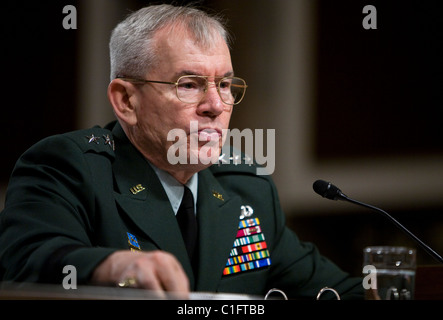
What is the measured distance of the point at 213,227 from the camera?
2033mm

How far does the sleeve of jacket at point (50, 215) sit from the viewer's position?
1395mm

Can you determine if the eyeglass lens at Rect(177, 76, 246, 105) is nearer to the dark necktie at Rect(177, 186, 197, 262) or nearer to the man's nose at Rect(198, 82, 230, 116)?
the man's nose at Rect(198, 82, 230, 116)

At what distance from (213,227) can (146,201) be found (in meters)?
0.26

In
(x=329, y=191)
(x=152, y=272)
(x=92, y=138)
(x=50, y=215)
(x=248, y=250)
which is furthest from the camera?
(x=248, y=250)

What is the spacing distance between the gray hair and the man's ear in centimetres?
4

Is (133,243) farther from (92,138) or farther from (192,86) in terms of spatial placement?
(192,86)

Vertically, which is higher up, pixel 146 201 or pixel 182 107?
pixel 182 107

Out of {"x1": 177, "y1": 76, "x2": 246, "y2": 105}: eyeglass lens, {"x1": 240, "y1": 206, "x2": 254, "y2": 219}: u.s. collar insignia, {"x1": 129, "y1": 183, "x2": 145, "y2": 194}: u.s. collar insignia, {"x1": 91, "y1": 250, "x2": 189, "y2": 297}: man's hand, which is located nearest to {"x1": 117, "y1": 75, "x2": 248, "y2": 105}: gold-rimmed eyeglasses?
{"x1": 177, "y1": 76, "x2": 246, "y2": 105}: eyeglass lens

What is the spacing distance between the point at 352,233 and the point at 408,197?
440mm

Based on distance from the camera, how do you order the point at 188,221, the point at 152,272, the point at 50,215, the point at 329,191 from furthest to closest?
1. the point at 188,221
2. the point at 329,191
3. the point at 50,215
4. the point at 152,272

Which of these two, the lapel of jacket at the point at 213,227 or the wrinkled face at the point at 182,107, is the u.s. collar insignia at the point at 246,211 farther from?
the wrinkled face at the point at 182,107

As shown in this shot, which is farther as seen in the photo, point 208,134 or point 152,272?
point 208,134

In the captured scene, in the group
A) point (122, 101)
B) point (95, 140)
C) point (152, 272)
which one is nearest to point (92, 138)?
point (95, 140)

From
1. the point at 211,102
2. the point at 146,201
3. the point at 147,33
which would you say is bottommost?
the point at 146,201
